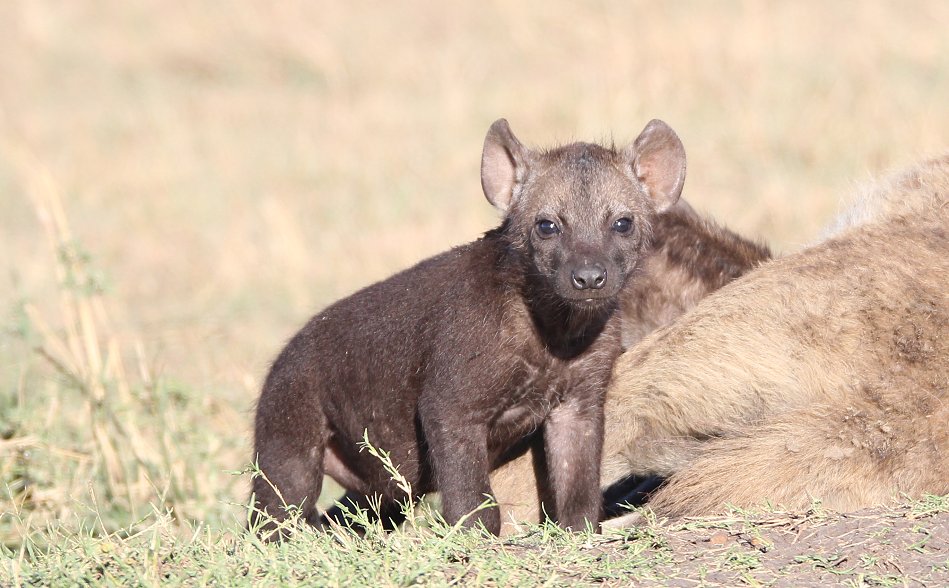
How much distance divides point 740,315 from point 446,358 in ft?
3.00

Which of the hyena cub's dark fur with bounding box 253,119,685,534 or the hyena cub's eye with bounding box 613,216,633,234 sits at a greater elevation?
the hyena cub's eye with bounding box 613,216,633,234

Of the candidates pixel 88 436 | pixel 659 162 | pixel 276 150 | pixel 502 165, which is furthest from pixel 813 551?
pixel 276 150

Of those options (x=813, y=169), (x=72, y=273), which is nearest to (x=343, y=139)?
(x=813, y=169)

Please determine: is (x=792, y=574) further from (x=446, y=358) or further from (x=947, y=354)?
(x=446, y=358)

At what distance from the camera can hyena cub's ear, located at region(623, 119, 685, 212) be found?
4.18 m

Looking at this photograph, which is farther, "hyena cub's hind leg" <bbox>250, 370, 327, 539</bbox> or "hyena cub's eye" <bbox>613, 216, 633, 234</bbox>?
"hyena cub's hind leg" <bbox>250, 370, 327, 539</bbox>

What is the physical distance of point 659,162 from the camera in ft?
13.8

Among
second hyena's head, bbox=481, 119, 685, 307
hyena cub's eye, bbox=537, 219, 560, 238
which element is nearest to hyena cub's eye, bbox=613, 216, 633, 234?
second hyena's head, bbox=481, 119, 685, 307

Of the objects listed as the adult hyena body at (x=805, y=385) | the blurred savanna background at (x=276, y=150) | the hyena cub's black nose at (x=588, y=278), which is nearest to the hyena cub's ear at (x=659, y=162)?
the adult hyena body at (x=805, y=385)

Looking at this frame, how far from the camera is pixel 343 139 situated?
12.1 meters

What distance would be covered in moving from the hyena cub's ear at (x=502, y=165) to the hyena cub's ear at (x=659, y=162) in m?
0.34

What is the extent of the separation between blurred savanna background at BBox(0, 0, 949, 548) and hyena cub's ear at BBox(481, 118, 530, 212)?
1433 mm

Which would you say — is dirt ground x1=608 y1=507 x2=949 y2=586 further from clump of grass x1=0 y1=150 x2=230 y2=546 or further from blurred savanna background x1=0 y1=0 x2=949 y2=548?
clump of grass x1=0 y1=150 x2=230 y2=546

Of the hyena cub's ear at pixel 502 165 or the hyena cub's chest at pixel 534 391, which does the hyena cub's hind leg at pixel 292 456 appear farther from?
the hyena cub's ear at pixel 502 165
